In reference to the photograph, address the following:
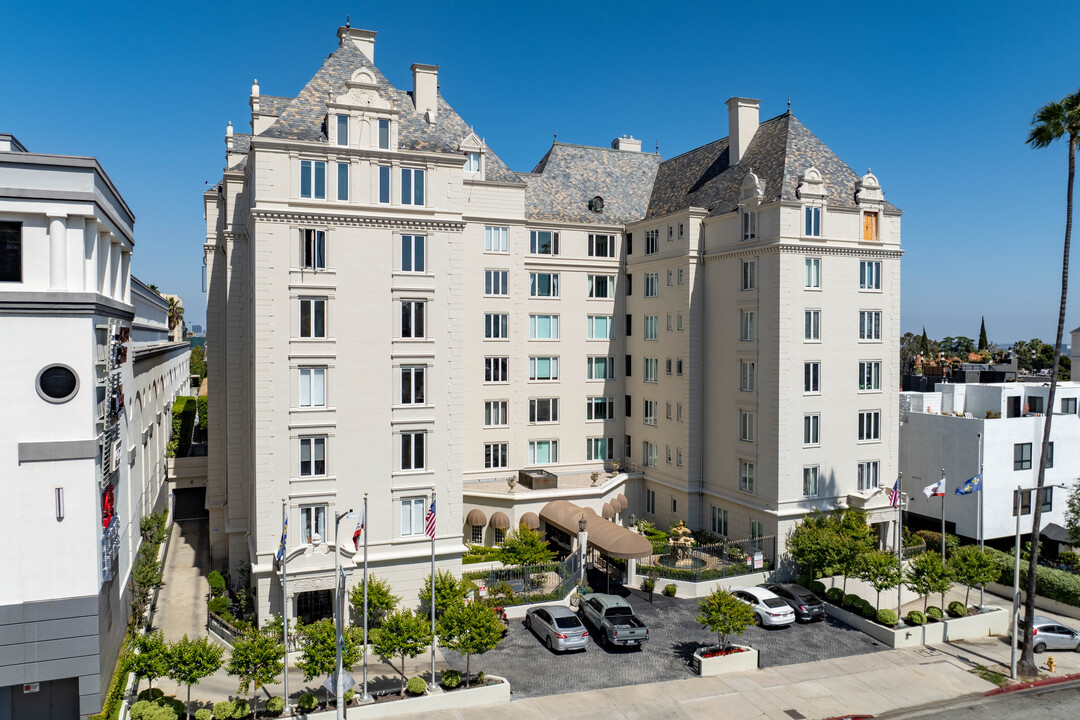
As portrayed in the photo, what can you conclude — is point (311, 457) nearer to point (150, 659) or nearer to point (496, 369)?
point (150, 659)

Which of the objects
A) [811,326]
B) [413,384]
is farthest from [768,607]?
[413,384]

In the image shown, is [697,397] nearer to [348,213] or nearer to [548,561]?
[548,561]

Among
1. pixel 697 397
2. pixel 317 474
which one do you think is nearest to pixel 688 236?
pixel 697 397

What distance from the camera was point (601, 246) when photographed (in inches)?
2073

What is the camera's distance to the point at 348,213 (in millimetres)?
34031

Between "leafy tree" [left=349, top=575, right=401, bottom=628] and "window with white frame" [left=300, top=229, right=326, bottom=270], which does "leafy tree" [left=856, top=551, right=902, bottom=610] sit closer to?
"leafy tree" [left=349, top=575, right=401, bottom=628]

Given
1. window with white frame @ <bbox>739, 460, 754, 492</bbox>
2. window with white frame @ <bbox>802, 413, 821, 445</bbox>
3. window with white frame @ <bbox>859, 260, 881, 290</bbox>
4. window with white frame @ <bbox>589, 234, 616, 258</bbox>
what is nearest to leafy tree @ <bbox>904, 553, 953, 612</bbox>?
window with white frame @ <bbox>802, 413, 821, 445</bbox>

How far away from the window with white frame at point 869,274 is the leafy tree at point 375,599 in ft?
106

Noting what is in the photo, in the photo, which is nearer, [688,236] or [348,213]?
[348,213]

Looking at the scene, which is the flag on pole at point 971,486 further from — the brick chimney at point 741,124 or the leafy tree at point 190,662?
the leafy tree at point 190,662

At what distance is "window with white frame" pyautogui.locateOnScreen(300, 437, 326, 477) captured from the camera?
33.8 metres

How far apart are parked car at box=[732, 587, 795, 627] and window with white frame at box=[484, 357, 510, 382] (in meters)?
19.6

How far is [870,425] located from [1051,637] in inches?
553

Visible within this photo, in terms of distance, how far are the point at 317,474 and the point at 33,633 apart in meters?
12.9
